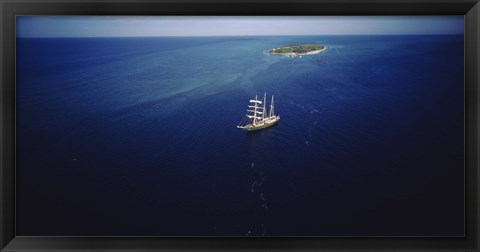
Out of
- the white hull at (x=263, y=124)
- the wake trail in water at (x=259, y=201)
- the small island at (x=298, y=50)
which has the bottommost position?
the wake trail in water at (x=259, y=201)

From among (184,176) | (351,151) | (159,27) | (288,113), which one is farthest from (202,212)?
(159,27)

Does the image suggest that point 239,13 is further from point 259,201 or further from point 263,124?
point 259,201

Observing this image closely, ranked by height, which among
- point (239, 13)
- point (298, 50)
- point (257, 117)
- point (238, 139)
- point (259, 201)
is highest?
point (239, 13)

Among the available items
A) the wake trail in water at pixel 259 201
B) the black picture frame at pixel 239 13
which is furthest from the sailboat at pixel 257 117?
the black picture frame at pixel 239 13

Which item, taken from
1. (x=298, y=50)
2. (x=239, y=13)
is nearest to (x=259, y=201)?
(x=298, y=50)

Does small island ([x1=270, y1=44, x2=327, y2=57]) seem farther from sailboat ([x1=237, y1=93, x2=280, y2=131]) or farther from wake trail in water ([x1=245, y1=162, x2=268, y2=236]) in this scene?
wake trail in water ([x1=245, y1=162, x2=268, y2=236])

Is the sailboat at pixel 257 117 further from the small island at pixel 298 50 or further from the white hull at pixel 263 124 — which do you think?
the small island at pixel 298 50

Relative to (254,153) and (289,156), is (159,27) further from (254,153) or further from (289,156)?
(289,156)
